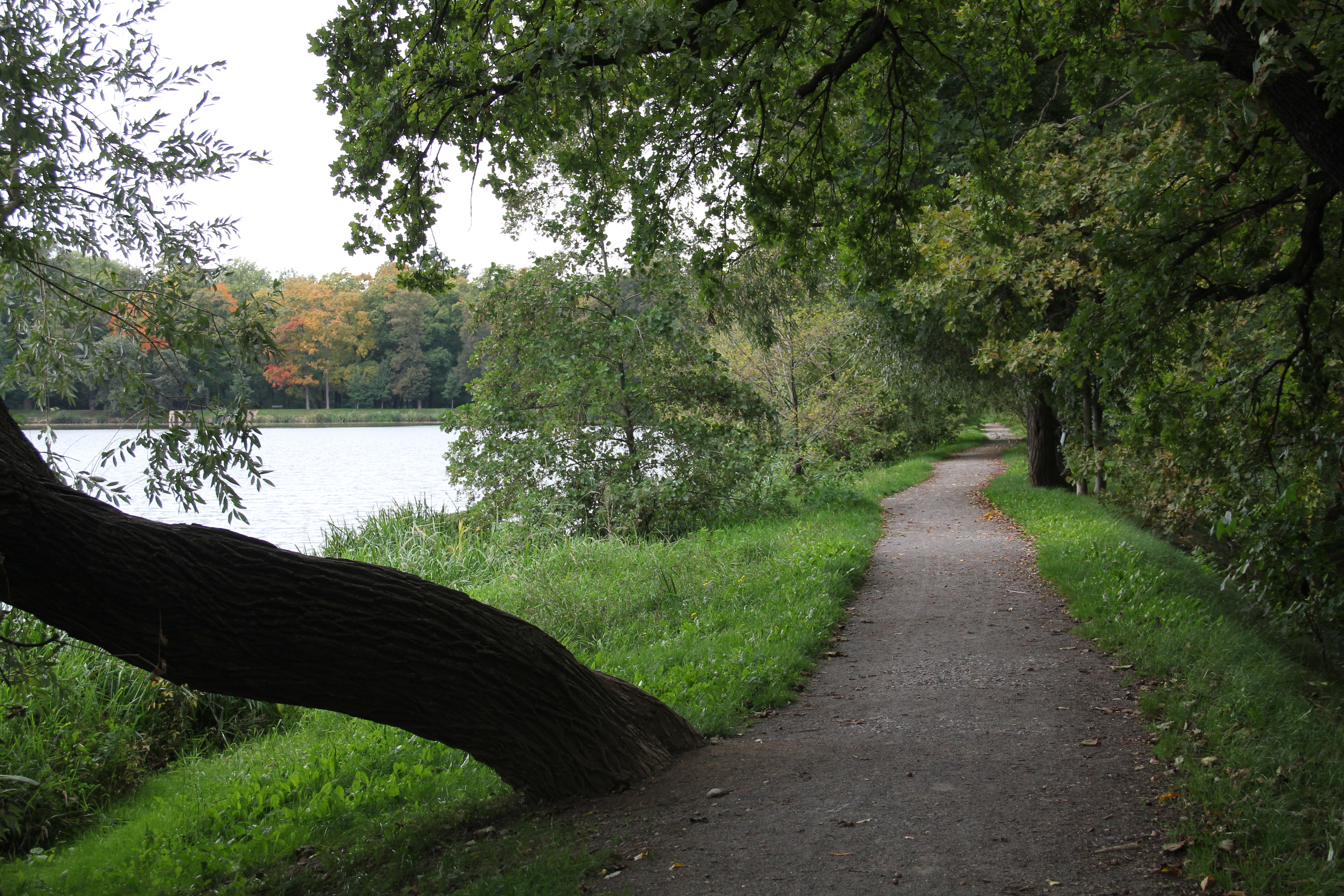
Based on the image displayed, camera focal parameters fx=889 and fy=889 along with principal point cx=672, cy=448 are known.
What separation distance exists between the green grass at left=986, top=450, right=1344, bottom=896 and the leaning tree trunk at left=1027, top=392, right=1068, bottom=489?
8.09m

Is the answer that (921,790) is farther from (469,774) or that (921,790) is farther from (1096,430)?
(1096,430)

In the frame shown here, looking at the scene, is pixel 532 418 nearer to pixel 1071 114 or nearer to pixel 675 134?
pixel 675 134

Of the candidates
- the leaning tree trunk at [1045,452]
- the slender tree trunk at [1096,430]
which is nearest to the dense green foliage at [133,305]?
the slender tree trunk at [1096,430]

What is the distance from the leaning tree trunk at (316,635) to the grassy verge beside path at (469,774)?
19 centimetres

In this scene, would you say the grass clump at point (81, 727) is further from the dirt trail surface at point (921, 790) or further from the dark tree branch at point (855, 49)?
the dark tree branch at point (855, 49)

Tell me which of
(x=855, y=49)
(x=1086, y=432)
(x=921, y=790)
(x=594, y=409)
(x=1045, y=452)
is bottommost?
(x=921, y=790)

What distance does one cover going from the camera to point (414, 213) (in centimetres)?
616

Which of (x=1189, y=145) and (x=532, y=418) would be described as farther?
(x=532, y=418)

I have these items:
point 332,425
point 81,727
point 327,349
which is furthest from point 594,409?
point 332,425

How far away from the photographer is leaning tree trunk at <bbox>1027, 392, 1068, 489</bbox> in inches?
738

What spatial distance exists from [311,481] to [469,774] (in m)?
20.6

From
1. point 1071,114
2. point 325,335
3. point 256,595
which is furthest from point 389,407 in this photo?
point 256,595

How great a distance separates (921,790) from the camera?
14.9ft

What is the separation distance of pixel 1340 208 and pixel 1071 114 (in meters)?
8.89
